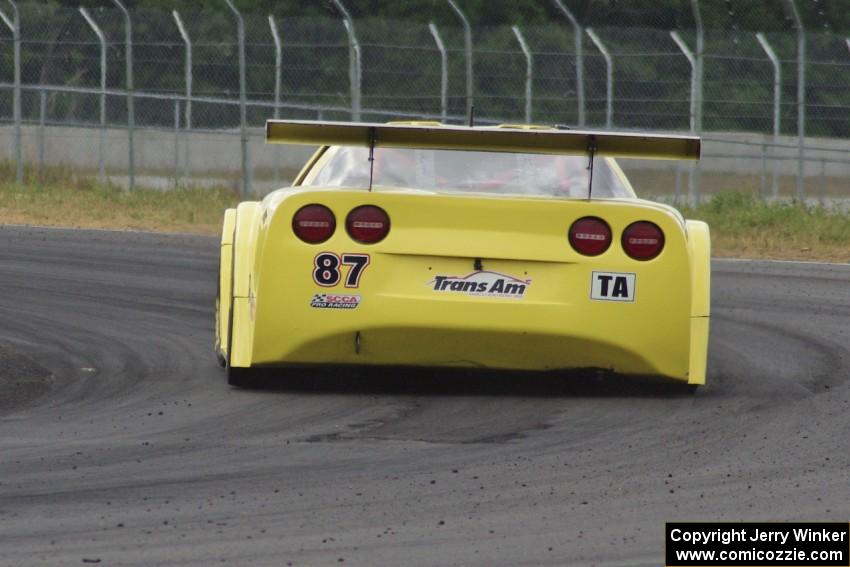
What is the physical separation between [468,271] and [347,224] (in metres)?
0.51

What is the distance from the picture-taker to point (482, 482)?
17.9ft

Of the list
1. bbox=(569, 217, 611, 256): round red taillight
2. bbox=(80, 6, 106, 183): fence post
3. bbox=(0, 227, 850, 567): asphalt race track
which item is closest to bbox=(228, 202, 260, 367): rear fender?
bbox=(0, 227, 850, 567): asphalt race track

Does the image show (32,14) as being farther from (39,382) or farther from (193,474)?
(193,474)

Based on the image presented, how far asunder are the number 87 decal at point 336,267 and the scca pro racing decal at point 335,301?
1.7 inches

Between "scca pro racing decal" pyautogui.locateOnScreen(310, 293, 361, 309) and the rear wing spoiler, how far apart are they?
1.98 feet

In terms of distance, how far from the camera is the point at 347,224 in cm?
707

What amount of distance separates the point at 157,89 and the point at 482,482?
788 inches

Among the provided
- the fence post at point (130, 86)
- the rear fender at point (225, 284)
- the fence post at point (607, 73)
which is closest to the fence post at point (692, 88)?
the fence post at point (607, 73)

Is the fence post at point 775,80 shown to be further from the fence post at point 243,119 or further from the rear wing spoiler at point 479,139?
the rear wing spoiler at point 479,139

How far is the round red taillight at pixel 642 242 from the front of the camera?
7117 mm

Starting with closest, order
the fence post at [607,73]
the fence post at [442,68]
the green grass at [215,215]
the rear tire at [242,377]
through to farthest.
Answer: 1. the rear tire at [242,377]
2. the green grass at [215,215]
3. the fence post at [607,73]
4. the fence post at [442,68]

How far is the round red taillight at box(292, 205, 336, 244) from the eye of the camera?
7.07 metres

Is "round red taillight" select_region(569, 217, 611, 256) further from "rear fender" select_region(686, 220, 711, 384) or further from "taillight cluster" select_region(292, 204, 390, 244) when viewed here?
"taillight cluster" select_region(292, 204, 390, 244)

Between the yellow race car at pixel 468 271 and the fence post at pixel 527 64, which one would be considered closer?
the yellow race car at pixel 468 271
